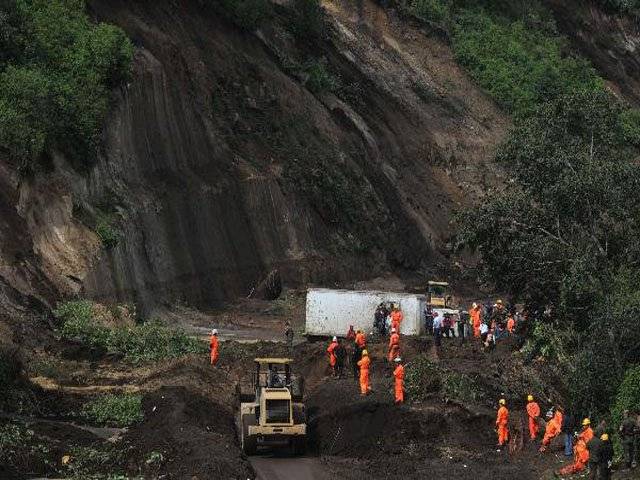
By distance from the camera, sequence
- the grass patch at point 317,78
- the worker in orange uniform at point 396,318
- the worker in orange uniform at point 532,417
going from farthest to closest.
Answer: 1. the grass patch at point 317,78
2. the worker in orange uniform at point 396,318
3. the worker in orange uniform at point 532,417

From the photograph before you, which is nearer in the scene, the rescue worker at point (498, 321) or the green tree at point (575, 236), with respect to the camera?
the green tree at point (575, 236)

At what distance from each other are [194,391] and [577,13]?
2917 inches

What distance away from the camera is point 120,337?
3688 cm

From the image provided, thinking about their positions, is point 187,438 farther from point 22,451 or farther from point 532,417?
point 532,417

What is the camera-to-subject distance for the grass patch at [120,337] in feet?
119

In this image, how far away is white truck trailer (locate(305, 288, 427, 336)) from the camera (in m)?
42.7

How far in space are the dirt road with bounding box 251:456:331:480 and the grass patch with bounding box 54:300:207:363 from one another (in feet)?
32.0

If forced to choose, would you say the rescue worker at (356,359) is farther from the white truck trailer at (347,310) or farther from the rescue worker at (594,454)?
the rescue worker at (594,454)

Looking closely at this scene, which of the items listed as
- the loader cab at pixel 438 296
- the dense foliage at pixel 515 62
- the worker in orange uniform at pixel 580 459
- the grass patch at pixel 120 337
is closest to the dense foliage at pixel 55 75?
the grass patch at pixel 120 337

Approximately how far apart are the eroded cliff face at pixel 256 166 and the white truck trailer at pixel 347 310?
644 centimetres

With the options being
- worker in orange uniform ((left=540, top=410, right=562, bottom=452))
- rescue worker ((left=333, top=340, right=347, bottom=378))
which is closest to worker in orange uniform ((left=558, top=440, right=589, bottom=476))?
worker in orange uniform ((left=540, top=410, right=562, bottom=452))

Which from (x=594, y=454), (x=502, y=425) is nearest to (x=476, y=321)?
(x=502, y=425)

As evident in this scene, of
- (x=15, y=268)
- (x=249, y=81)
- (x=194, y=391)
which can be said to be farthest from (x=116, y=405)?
(x=249, y=81)

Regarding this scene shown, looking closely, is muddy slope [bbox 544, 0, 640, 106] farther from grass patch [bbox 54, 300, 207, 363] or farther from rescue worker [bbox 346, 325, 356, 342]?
grass patch [bbox 54, 300, 207, 363]
